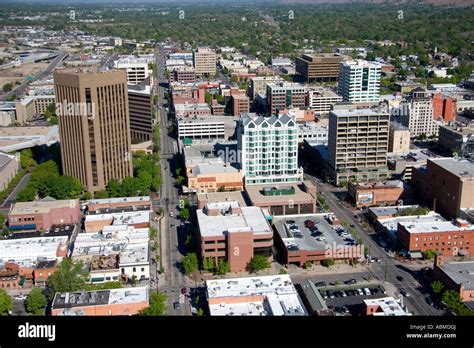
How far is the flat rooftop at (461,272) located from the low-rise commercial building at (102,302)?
4.47 metres

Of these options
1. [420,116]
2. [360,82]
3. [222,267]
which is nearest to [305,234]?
[222,267]

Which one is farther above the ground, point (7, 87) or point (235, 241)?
point (7, 87)

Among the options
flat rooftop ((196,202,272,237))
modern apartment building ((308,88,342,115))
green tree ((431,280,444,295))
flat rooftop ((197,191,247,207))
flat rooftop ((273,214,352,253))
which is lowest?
green tree ((431,280,444,295))

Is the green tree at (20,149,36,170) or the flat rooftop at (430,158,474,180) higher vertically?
the flat rooftop at (430,158,474,180)

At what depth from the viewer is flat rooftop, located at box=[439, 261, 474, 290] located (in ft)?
25.2

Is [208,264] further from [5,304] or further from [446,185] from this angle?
[446,185]

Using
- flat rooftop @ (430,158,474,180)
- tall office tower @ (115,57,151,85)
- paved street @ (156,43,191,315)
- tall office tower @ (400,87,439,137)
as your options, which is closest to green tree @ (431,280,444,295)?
flat rooftop @ (430,158,474,180)

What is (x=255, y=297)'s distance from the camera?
7172 millimetres

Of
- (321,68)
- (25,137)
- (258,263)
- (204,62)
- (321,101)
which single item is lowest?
(258,263)

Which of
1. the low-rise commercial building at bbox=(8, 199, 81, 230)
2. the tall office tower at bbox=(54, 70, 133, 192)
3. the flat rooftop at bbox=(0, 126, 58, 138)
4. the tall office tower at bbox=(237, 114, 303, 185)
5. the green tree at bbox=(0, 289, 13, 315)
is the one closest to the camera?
the green tree at bbox=(0, 289, 13, 315)

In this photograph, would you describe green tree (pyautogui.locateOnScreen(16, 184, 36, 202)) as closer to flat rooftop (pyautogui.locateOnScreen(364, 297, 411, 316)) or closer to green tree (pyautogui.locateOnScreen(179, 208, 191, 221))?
green tree (pyautogui.locateOnScreen(179, 208, 191, 221))

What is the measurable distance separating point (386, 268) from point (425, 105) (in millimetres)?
9176

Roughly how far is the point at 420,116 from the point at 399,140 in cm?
287

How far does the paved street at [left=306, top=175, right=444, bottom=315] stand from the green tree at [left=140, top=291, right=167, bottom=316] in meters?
3.45
